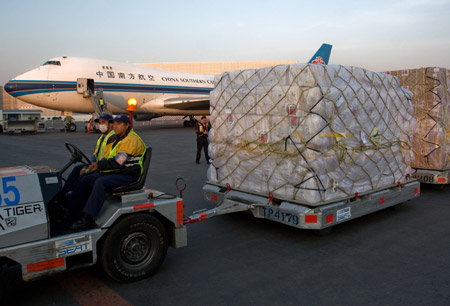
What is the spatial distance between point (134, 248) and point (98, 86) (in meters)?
22.6

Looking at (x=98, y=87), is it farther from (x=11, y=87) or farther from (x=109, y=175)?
(x=109, y=175)

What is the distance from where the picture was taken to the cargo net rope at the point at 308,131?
5129 millimetres

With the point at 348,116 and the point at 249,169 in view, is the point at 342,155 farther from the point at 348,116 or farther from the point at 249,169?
A: the point at 249,169

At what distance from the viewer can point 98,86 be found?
81.4 ft

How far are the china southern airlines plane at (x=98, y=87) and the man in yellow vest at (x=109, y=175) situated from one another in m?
21.0

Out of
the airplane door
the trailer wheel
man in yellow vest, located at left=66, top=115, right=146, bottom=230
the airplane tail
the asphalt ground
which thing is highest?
A: the airplane tail

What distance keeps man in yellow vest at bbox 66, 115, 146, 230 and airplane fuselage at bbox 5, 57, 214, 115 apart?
70.3 ft

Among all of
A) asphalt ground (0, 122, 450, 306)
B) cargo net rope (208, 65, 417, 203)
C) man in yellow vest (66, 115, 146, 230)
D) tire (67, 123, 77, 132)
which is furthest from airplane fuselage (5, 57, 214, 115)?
man in yellow vest (66, 115, 146, 230)

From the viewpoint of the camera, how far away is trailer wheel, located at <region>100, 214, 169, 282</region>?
3939 mm

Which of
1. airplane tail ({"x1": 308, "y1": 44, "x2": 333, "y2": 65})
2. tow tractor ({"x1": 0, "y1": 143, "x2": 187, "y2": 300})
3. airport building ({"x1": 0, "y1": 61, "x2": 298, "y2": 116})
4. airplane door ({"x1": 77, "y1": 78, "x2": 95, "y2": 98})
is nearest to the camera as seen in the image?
tow tractor ({"x1": 0, "y1": 143, "x2": 187, "y2": 300})

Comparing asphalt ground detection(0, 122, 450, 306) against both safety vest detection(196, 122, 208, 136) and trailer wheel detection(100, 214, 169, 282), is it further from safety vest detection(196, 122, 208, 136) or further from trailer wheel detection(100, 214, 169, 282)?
safety vest detection(196, 122, 208, 136)

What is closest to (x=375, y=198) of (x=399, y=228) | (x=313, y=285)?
(x=399, y=228)

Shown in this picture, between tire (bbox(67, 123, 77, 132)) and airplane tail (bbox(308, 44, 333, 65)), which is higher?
airplane tail (bbox(308, 44, 333, 65))

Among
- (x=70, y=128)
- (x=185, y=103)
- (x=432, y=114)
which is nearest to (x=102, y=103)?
(x=70, y=128)
